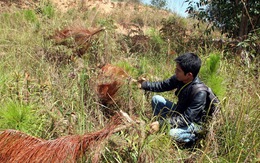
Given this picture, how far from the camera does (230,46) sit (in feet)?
14.4

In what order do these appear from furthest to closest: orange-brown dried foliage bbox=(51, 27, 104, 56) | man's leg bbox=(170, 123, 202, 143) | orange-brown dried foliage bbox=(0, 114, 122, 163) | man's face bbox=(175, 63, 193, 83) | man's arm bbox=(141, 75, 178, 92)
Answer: orange-brown dried foliage bbox=(51, 27, 104, 56)
man's arm bbox=(141, 75, 178, 92)
man's face bbox=(175, 63, 193, 83)
man's leg bbox=(170, 123, 202, 143)
orange-brown dried foliage bbox=(0, 114, 122, 163)

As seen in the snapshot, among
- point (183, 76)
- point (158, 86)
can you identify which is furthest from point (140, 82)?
point (183, 76)

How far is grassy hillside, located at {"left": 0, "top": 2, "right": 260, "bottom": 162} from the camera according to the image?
1.87 m

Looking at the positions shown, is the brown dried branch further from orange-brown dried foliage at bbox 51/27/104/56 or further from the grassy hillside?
orange-brown dried foliage at bbox 51/27/104/56

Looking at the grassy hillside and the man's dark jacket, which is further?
the man's dark jacket

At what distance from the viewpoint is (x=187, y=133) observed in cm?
234

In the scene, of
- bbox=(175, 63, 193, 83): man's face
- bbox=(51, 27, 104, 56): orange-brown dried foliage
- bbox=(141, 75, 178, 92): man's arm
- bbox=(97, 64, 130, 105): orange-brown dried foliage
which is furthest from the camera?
bbox=(51, 27, 104, 56): orange-brown dried foliage

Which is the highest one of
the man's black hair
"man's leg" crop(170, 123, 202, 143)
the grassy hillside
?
the man's black hair

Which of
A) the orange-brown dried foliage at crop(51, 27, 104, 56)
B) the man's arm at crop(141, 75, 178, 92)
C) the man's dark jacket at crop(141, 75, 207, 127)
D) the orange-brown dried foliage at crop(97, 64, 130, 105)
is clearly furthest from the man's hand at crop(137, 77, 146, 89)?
the orange-brown dried foliage at crop(51, 27, 104, 56)

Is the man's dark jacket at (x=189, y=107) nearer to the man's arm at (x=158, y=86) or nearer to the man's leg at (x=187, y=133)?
the man's leg at (x=187, y=133)

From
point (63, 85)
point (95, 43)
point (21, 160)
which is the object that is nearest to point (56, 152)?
point (21, 160)

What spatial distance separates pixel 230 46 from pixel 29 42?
3219mm

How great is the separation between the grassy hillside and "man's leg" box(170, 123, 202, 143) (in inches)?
3.2

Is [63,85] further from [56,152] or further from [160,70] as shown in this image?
[56,152]
